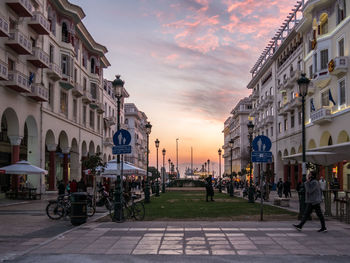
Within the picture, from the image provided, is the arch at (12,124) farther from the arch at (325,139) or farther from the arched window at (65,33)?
the arch at (325,139)

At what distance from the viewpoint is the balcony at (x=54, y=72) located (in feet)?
119

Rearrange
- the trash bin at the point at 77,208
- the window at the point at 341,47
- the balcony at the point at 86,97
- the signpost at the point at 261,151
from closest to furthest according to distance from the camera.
A: the trash bin at the point at 77,208, the signpost at the point at 261,151, the window at the point at 341,47, the balcony at the point at 86,97

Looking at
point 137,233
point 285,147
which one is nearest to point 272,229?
point 137,233

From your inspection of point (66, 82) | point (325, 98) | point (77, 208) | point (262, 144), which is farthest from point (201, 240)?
point (66, 82)

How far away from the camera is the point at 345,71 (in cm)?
3219

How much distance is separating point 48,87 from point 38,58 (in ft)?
18.9

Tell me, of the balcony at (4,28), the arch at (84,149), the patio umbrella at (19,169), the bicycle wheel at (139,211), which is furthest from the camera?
the arch at (84,149)

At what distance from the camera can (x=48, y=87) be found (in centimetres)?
3706

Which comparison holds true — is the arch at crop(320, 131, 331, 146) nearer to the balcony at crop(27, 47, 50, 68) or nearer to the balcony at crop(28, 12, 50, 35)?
the balcony at crop(27, 47, 50, 68)

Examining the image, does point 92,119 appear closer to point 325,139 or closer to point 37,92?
point 37,92

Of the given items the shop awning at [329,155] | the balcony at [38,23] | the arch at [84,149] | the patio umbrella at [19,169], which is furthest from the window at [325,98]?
the arch at [84,149]

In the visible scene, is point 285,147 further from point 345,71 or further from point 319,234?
point 319,234

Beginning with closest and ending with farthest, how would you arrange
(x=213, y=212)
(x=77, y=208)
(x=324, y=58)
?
(x=77, y=208)
(x=213, y=212)
(x=324, y=58)

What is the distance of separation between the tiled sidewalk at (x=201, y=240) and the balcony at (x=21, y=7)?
63.0 feet
